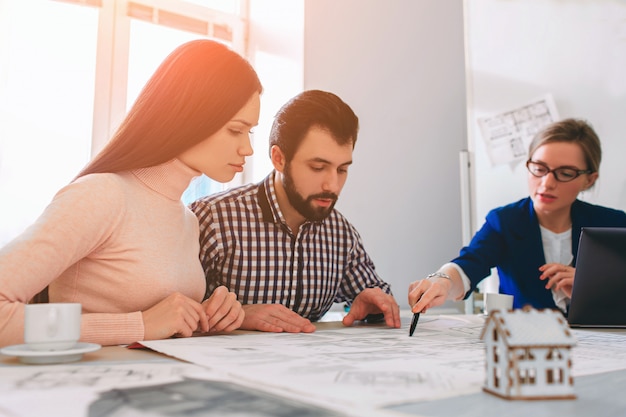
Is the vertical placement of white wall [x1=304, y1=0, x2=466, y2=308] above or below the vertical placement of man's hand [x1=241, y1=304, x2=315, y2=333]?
above

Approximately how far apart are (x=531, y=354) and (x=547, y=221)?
1.52 m

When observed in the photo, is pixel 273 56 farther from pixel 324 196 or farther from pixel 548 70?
pixel 324 196

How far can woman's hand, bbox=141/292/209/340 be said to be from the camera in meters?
0.95

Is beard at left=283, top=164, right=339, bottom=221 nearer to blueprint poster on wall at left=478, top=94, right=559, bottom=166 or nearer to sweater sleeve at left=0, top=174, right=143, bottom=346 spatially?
sweater sleeve at left=0, top=174, right=143, bottom=346

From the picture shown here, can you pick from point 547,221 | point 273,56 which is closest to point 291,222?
point 547,221

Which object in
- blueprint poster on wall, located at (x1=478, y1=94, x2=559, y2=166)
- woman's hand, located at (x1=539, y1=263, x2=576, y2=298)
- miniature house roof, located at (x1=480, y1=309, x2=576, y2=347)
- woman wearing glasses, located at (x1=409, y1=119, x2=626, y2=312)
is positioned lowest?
miniature house roof, located at (x1=480, y1=309, x2=576, y2=347)

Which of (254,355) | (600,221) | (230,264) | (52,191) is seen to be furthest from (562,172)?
(52,191)

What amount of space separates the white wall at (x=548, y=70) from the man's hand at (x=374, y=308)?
3.86 ft

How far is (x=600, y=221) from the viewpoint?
6.00ft

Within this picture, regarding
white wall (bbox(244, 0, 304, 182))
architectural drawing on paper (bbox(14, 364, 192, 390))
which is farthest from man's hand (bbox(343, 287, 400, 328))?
white wall (bbox(244, 0, 304, 182))

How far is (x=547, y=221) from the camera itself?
6.13ft

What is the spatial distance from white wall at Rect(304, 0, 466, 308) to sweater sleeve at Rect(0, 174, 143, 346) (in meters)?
1.75

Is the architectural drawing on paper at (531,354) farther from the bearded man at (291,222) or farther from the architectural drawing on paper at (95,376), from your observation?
the bearded man at (291,222)

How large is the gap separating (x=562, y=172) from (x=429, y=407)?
5.06ft
